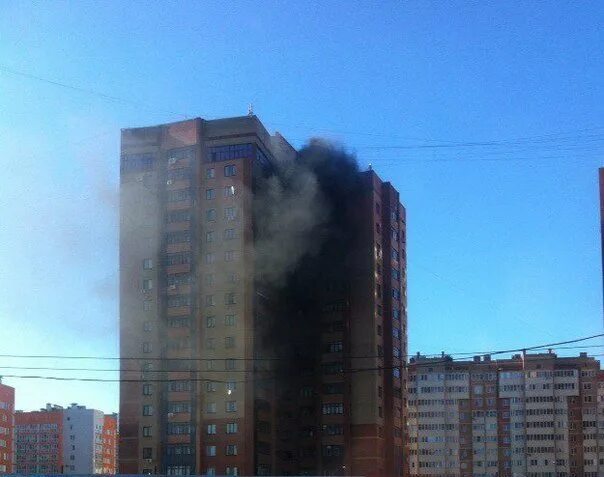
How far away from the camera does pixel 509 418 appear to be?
456ft

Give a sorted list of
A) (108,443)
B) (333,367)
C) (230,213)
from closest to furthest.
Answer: (230,213)
(333,367)
(108,443)

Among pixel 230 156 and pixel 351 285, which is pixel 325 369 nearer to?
pixel 351 285

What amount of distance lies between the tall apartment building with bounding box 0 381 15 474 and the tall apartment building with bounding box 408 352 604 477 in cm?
5911

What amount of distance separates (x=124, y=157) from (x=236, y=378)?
2454cm

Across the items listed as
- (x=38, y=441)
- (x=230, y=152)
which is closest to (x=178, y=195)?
(x=230, y=152)

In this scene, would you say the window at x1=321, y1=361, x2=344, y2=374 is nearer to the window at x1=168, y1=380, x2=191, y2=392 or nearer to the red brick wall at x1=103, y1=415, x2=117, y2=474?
the window at x1=168, y1=380, x2=191, y2=392

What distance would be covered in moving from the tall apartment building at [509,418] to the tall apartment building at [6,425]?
59108 mm

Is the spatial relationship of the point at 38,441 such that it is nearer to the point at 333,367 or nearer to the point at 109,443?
the point at 109,443

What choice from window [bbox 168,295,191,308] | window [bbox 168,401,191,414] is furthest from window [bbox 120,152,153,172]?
window [bbox 168,401,191,414]

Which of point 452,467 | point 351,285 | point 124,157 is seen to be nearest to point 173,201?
point 124,157

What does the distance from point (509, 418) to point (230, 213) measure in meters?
72.7

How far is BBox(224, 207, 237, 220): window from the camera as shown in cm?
8480

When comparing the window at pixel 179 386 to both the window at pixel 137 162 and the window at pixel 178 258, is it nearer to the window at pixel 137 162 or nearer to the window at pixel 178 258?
the window at pixel 178 258

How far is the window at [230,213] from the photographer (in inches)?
3339
